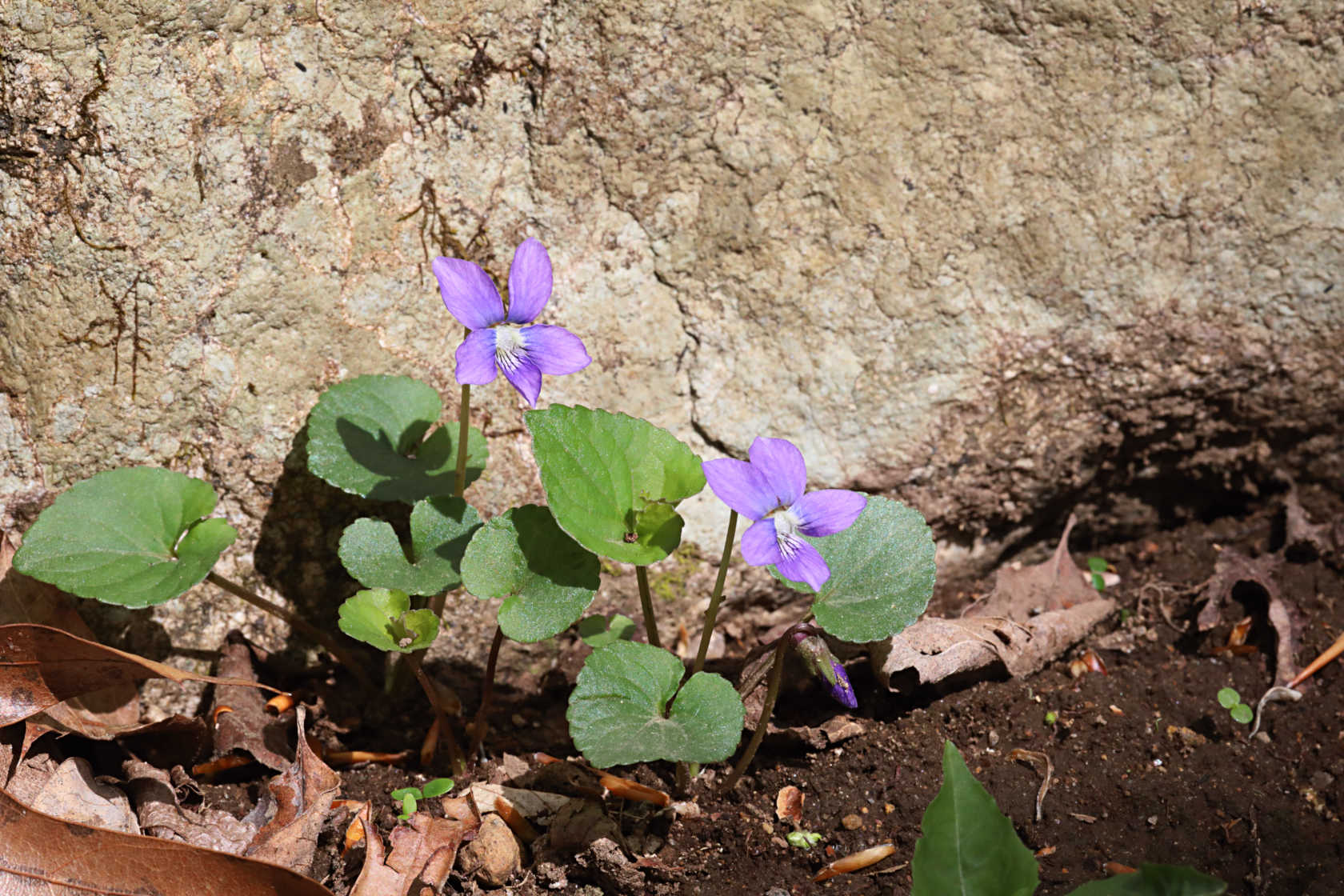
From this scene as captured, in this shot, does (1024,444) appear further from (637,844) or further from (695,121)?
(637,844)

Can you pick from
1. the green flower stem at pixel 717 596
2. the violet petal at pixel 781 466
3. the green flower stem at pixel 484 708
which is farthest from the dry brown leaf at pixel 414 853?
the violet petal at pixel 781 466

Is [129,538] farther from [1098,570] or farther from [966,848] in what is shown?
[1098,570]

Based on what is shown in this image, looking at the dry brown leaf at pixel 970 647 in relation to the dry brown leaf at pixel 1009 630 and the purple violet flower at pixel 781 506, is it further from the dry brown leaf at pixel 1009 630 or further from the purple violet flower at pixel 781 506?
the purple violet flower at pixel 781 506

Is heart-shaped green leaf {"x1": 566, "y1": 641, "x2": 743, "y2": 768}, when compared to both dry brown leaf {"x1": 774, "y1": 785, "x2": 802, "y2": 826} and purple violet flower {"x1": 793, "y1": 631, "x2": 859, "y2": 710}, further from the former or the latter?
dry brown leaf {"x1": 774, "y1": 785, "x2": 802, "y2": 826}

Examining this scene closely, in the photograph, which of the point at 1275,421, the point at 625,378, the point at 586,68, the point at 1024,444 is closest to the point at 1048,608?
the point at 1024,444

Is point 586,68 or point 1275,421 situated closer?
point 586,68

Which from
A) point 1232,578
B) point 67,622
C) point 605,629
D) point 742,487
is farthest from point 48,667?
point 1232,578
